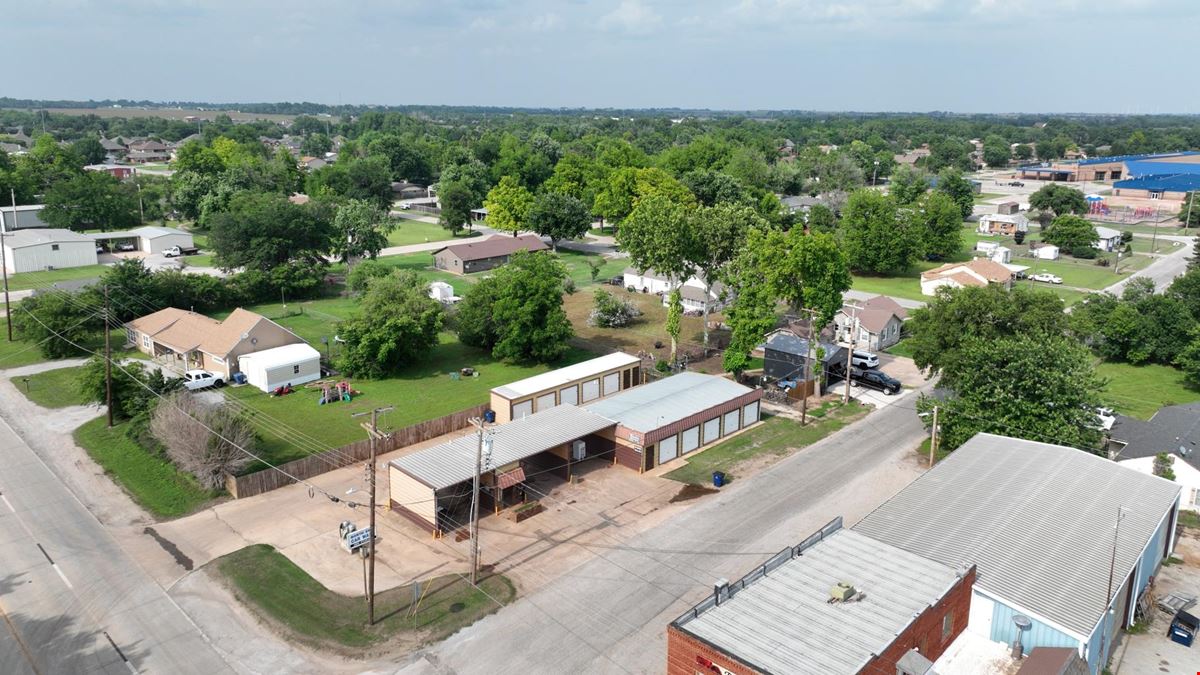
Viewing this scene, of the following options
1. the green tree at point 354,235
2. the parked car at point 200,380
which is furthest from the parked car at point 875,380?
the green tree at point 354,235

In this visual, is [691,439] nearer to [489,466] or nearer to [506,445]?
[506,445]

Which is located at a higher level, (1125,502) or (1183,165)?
(1183,165)

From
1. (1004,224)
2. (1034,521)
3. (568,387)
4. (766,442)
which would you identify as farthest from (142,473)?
(1004,224)


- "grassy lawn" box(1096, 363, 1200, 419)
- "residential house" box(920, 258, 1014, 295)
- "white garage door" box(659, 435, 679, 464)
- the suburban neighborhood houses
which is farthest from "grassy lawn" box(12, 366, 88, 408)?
"residential house" box(920, 258, 1014, 295)

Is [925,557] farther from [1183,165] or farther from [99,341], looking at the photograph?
[1183,165]

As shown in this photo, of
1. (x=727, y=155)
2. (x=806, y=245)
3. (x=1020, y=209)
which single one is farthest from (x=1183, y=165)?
(x=806, y=245)

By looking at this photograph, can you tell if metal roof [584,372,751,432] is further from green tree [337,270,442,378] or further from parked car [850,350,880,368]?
green tree [337,270,442,378]
